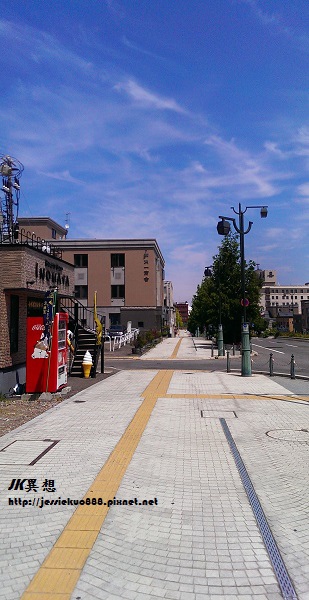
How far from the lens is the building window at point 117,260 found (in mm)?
56969

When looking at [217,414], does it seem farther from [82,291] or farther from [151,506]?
[82,291]

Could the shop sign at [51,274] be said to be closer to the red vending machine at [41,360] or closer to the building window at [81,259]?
the red vending machine at [41,360]

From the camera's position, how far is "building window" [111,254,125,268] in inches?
2243

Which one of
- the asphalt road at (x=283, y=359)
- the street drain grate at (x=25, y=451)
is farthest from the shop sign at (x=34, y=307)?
the asphalt road at (x=283, y=359)

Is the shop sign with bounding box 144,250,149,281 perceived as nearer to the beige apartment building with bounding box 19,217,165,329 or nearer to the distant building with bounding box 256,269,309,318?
the beige apartment building with bounding box 19,217,165,329

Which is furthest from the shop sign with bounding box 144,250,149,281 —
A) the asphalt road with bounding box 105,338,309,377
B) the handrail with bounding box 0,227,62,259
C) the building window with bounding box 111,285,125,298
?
the handrail with bounding box 0,227,62,259

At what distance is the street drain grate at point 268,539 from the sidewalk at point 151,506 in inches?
1.5

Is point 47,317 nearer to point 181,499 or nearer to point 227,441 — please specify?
point 227,441

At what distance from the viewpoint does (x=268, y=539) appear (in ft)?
14.0

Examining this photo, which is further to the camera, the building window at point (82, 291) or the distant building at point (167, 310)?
the distant building at point (167, 310)

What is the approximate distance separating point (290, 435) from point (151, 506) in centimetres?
393

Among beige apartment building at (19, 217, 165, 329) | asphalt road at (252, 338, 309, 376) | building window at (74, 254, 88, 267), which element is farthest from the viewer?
building window at (74, 254, 88, 267)

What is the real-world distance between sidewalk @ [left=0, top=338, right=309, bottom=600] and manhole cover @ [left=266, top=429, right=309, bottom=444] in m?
0.02

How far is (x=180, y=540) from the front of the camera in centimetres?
423
